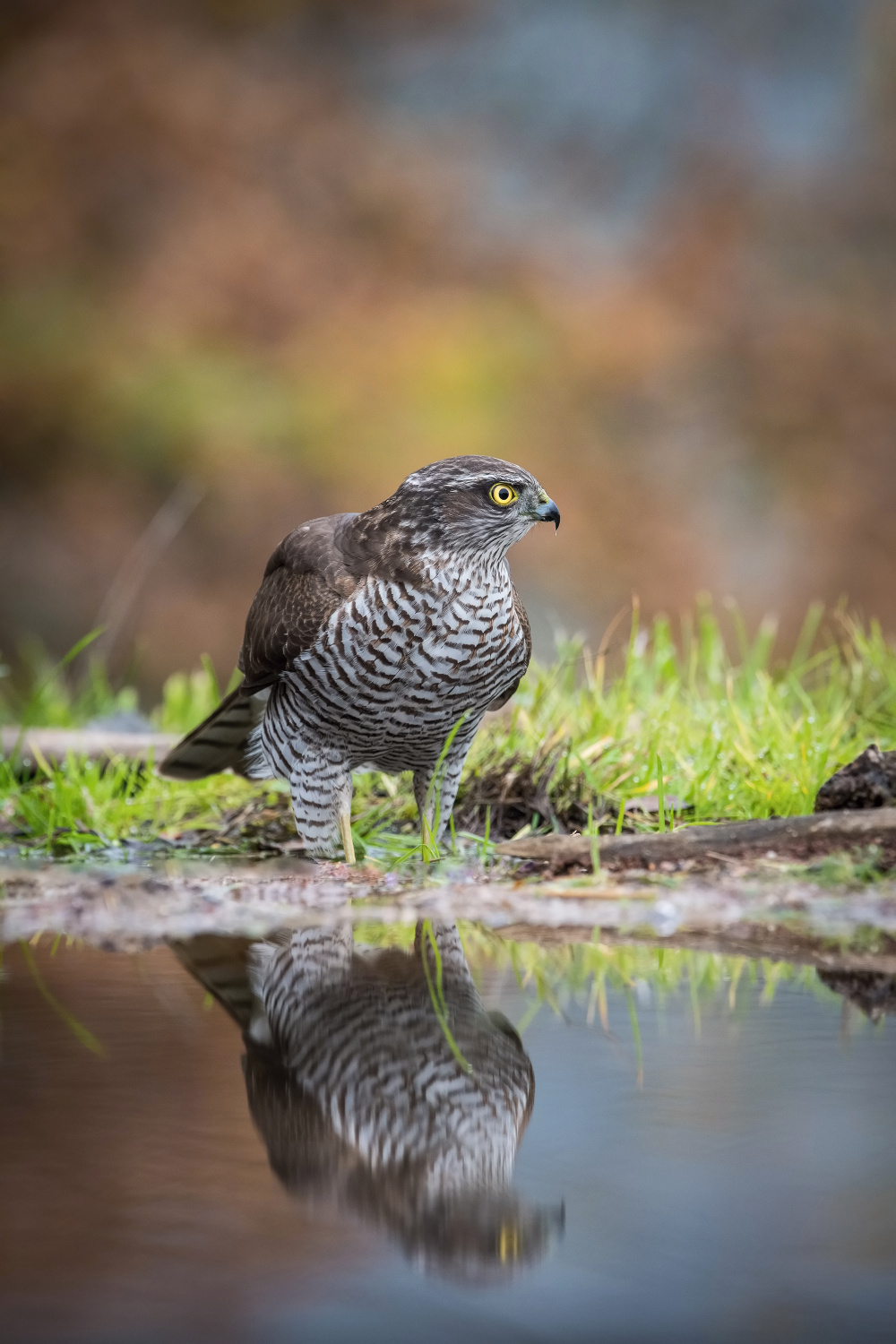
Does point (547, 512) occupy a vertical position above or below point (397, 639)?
above

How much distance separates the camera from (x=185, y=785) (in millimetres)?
3586

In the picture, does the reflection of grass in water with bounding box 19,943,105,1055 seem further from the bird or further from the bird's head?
the bird's head

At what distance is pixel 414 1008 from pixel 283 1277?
2.07ft

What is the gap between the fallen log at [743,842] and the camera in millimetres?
2170

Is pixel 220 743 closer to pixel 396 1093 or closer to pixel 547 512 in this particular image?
pixel 547 512

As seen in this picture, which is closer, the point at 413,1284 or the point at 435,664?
the point at 413,1284

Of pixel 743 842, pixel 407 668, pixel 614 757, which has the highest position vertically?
pixel 407 668

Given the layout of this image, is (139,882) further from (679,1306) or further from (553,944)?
(679,1306)

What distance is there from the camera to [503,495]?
2.64 metres

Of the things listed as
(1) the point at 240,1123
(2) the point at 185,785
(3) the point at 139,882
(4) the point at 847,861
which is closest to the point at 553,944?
(4) the point at 847,861

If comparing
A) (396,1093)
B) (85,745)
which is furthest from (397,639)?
(85,745)

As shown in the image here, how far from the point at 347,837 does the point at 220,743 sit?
2.04ft

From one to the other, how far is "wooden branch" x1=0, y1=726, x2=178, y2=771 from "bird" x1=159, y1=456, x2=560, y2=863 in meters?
0.99

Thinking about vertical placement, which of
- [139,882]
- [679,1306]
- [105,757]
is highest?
[105,757]
